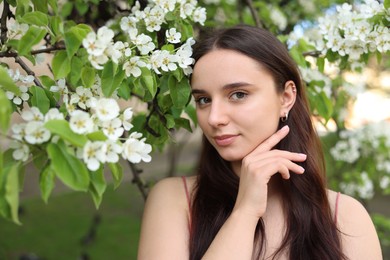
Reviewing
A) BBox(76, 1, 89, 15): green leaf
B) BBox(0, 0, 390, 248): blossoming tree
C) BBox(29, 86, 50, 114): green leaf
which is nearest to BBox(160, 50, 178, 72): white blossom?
BBox(0, 0, 390, 248): blossoming tree

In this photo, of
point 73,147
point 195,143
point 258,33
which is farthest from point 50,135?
point 195,143

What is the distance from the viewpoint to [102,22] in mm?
3002

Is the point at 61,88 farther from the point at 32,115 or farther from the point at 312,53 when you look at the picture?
the point at 312,53

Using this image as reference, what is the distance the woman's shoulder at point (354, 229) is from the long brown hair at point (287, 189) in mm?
42

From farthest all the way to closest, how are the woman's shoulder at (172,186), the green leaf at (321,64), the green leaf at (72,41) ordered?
the green leaf at (321,64) → the woman's shoulder at (172,186) → the green leaf at (72,41)

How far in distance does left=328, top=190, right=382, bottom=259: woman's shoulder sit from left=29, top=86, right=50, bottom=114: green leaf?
117 centimetres

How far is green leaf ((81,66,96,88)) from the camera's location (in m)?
1.52

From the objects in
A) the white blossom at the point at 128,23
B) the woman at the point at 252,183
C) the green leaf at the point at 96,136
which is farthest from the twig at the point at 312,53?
the green leaf at the point at 96,136

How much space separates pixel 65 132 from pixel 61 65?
344 mm

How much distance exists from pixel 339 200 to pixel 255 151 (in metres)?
0.52

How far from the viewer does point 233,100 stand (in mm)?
1854

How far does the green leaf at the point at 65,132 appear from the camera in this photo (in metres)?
1.22

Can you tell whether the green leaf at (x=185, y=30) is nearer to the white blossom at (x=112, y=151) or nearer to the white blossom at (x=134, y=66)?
the white blossom at (x=134, y=66)

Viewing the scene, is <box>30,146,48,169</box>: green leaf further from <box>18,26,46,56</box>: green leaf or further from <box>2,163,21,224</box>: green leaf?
<box>18,26,46,56</box>: green leaf
